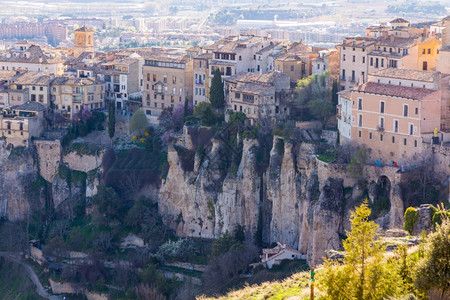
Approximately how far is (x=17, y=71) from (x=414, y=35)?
34125mm

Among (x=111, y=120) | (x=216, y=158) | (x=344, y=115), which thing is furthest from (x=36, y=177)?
(x=344, y=115)

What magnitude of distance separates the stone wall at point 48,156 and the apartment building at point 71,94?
3.11 metres

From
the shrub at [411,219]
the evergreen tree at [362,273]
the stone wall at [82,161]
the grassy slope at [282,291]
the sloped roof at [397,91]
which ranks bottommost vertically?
the stone wall at [82,161]

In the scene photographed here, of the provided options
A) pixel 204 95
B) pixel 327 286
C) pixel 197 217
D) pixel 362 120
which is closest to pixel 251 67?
pixel 204 95

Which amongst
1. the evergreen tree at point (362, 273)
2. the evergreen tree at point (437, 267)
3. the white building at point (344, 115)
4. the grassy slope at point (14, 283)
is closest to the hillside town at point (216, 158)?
the white building at point (344, 115)

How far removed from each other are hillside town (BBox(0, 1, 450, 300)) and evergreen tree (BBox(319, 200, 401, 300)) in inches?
366

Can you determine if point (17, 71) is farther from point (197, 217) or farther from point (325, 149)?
point (325, 149)

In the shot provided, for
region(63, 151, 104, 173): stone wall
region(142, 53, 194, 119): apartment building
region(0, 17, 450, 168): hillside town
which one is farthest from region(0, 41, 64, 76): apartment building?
region(63, 151, 104, 173): stone wall

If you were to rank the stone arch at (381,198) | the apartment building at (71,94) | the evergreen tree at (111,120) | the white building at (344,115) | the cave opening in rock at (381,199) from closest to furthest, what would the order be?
the stone arch at (381,198)
the cave opening in rock at (381,199)
the white building at (344,115)
the evergreen tree at (111,120)
the apartment building at (71,94)

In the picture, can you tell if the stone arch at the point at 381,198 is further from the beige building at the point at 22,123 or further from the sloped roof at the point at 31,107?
the sloped roof at the point at 31,107

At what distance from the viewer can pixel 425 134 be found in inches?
2201

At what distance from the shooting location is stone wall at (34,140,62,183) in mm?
77688

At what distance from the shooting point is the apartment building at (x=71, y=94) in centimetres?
8000

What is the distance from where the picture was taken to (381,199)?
→ 2210 inches
